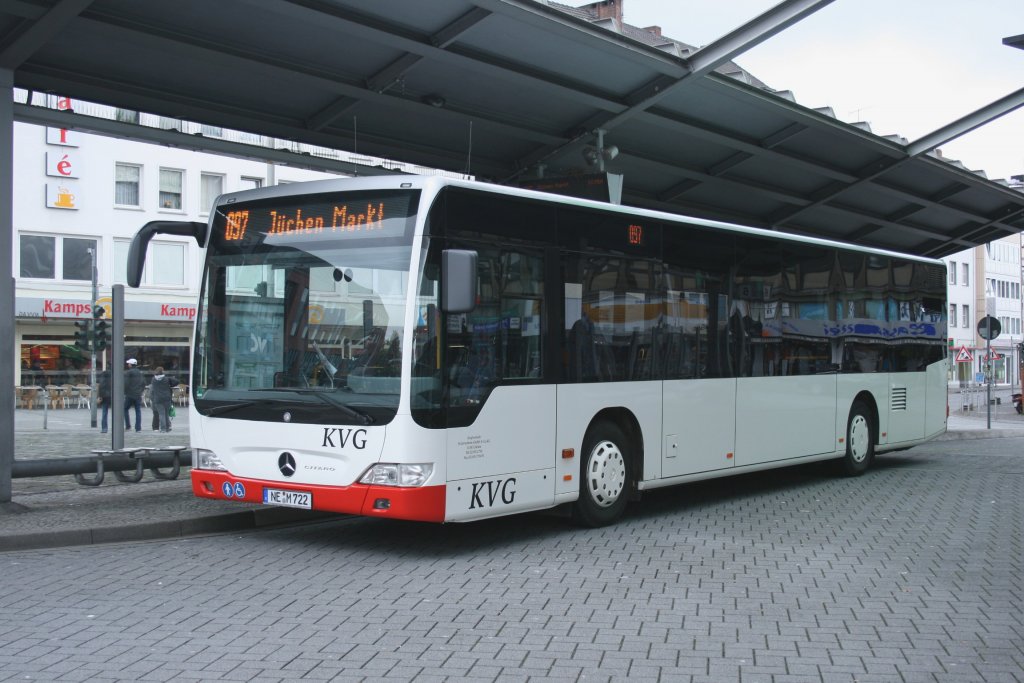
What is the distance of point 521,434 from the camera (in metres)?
9.18

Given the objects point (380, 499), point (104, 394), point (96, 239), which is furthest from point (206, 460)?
point (96, 239)

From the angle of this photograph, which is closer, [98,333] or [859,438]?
[859,438]

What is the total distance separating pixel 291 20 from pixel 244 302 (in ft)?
11.4

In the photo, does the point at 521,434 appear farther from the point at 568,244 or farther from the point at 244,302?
the point at 244,302

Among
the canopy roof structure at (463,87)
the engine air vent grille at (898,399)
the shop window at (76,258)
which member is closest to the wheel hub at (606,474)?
the canopy roof structure at (463,87)

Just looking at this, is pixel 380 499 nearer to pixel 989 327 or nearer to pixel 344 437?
pixel 344 437

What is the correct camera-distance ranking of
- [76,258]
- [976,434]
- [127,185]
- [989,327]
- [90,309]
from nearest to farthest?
[976,434], [989,327], [76,258], [90,309], [127,185]

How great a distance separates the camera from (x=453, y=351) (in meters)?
8.54

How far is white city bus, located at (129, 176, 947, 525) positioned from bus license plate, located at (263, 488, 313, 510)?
17 mm

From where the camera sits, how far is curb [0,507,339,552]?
8.98 metres

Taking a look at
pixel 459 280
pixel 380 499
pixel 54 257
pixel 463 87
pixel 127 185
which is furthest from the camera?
pixel 127 185

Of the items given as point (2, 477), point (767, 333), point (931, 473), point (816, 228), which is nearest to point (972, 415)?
point (816, 228)

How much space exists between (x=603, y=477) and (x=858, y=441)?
6388 mm

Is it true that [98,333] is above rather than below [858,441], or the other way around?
above
